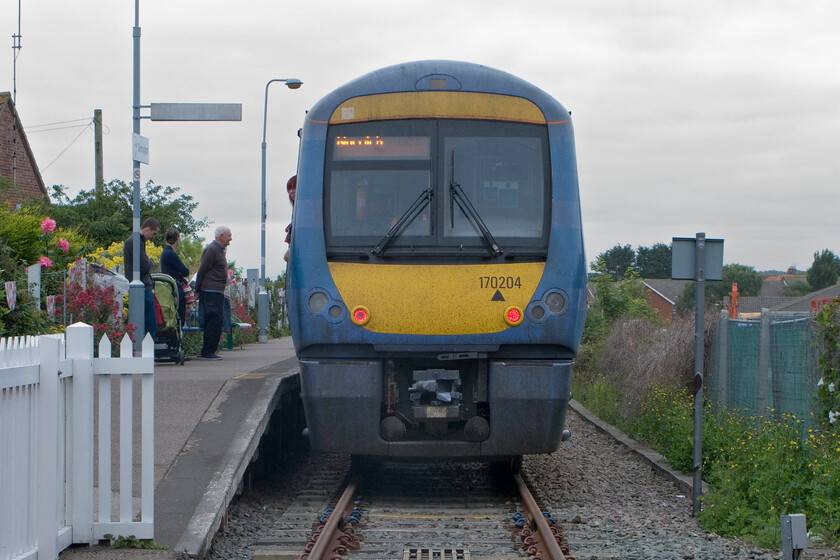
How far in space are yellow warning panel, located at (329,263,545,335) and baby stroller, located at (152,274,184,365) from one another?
6.08m

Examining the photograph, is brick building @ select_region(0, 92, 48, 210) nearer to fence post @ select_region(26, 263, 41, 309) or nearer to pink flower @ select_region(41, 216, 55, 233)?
pink flower @ select_region(41, 216, 55, 233)

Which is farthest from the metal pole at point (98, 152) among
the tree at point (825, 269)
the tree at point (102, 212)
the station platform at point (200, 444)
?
the tree at point (825, 269)

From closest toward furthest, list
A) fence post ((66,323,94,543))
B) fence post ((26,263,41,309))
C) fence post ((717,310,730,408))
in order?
fence post ((66,323,94,543)) < fence post ((26,263,41,309)) < fence post ((717,310,730,408))

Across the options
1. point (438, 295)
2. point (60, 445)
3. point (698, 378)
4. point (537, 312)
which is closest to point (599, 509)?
point (698, 378)

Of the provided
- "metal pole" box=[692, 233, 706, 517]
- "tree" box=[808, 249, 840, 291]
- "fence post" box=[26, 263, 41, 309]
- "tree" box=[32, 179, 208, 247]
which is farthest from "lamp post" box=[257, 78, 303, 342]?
"tree" box=[808, 249, 840, 291]

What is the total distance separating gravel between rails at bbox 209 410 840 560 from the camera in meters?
6.44

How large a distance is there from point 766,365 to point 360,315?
15.4 ft

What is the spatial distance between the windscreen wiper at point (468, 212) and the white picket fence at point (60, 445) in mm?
2900

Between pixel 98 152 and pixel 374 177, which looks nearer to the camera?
pixel 374 177

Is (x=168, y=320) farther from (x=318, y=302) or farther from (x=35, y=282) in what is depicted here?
(x=318, y=302)

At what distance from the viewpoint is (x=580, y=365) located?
2116 centimetres

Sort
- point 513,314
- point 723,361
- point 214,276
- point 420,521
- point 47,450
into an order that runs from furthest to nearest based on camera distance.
A: 1. point 214,276
2. point 723,361
3. point 513,314
4. point 420,521
5. point 47,450

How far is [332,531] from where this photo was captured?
647cm

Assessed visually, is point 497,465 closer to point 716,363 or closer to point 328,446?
point 328,446
